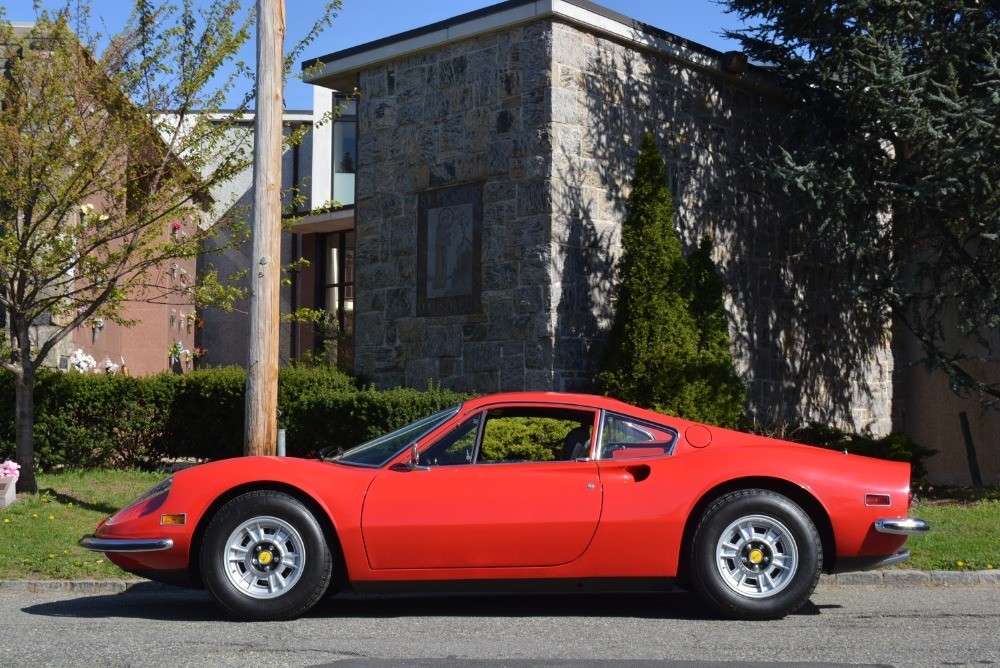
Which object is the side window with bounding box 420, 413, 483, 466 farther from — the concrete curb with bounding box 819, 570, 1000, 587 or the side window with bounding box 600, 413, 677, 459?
the concrete curb with bounding box 819, 570, 1000, 587

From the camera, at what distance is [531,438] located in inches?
296

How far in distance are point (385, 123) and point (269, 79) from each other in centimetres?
574

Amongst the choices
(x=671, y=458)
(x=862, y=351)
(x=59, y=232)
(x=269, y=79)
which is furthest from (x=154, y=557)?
(x=862, y=351)

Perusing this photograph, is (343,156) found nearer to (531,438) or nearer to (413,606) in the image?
(531,438)

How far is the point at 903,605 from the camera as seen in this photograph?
24.1 feet

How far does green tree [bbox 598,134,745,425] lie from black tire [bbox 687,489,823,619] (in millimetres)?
5725

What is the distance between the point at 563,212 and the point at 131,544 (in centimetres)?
752

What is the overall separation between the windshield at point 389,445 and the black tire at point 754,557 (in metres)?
1.72

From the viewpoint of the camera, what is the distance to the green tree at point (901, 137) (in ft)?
40.0

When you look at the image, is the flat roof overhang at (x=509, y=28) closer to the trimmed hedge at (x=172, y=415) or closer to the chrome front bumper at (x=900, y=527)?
the trimmed hedge at (x=172, y=415)

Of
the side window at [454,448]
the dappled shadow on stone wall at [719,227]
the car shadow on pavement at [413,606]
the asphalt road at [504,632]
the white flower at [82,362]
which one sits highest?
the dappled shadow on stone wall at [719,227]

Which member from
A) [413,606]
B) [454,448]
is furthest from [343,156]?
[454,448]

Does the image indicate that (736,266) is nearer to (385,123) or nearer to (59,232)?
(385,123)

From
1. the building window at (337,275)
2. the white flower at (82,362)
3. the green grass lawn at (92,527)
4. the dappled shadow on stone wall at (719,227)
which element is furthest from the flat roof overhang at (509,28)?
the building window at (337,275)
